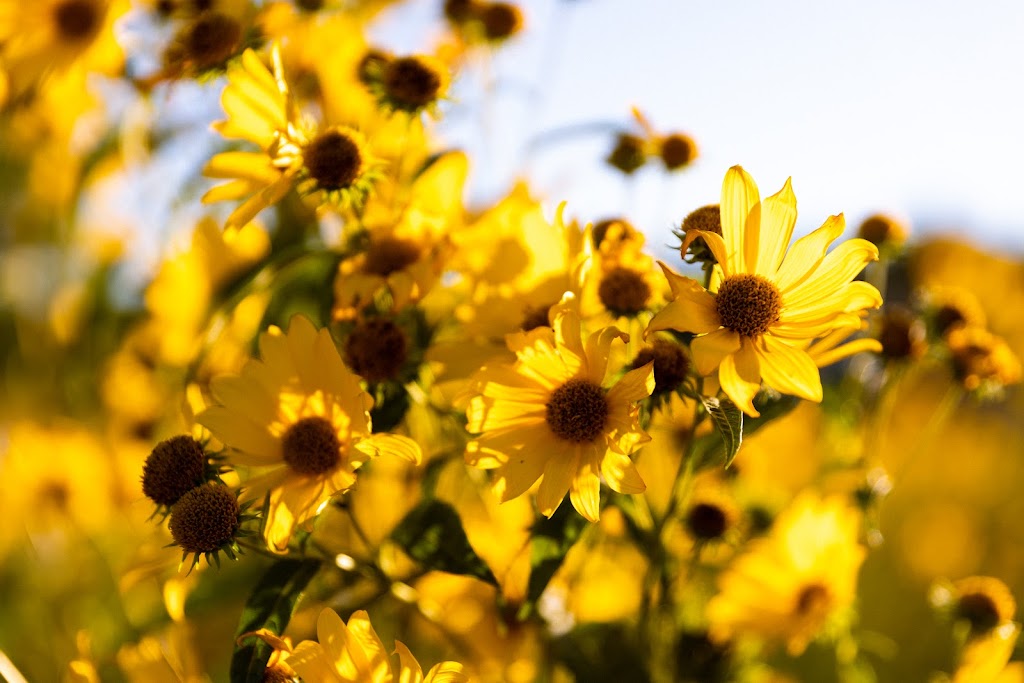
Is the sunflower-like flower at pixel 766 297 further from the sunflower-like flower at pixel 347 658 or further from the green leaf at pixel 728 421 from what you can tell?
the sunflower-like flower at pixel 347 658

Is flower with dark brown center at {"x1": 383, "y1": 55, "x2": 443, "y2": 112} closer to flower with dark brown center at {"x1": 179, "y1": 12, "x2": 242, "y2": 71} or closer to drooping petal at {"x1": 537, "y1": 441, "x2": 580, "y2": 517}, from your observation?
flower with dark brown center at {"x1": 179, "y1": 12, "x2": 242, "y2": 71}

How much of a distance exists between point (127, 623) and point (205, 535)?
616mm

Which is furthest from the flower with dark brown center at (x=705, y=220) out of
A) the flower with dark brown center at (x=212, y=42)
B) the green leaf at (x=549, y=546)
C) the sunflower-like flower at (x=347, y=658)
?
the flower with dark brown center at (x=212, y=42)

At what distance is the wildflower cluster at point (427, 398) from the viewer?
2.10ft

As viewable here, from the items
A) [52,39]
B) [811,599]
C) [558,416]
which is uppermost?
[558,416]

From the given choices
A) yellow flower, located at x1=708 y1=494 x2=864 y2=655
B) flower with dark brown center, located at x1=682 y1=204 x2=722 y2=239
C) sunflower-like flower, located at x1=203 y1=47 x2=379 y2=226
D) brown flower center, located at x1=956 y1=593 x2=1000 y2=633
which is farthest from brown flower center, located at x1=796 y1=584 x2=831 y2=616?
sunflower-like flower, located at x1=203 y1=47 x2=379 y2=226

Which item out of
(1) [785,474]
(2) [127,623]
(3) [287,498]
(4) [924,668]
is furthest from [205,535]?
(4) [924,668]

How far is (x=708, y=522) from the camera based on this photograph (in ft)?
2.89

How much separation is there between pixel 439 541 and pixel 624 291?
0.82 ft

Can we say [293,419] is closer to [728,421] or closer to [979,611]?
[728,421]

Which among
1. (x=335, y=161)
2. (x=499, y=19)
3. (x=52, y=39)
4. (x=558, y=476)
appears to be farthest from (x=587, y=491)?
(x=52, y=39)

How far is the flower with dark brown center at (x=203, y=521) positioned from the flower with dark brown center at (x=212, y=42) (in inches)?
18.2

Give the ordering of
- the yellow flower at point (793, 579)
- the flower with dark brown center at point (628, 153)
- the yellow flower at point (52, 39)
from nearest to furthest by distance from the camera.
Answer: the yellow flower at point (793, 579) < the flower with dark brown center at point (628, 153) < the yellow flower at point (52, 39)

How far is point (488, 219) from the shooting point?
0.87 metres
